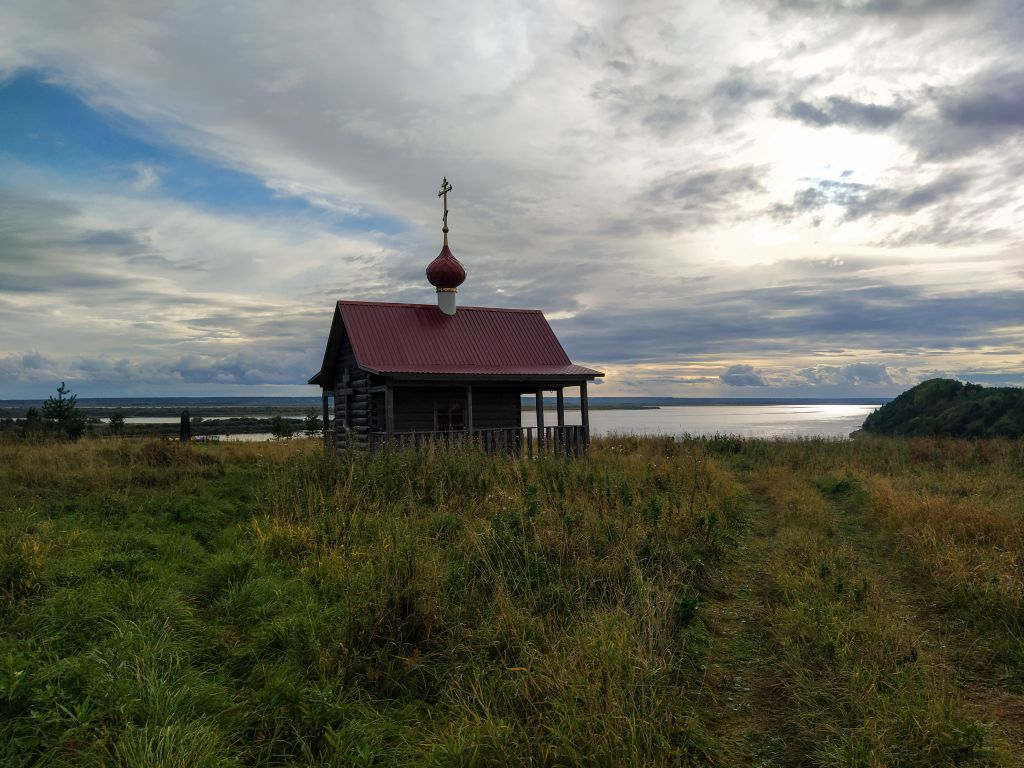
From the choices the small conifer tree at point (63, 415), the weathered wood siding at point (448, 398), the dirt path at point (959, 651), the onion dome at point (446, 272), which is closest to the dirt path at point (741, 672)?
the dirt path at point (959, 651)

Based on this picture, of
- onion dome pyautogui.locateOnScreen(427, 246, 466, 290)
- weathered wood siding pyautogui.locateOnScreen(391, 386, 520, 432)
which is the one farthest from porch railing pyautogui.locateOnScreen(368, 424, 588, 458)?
onion dome pyautogui.locateOnScreen(427, 246, 466, 290)

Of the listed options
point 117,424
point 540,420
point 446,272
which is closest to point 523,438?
point 540,420

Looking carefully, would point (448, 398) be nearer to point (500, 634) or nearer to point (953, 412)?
point (500, 634)

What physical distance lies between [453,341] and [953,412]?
4175cm

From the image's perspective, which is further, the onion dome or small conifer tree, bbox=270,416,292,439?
small conifer tree, bbox=270,416,292,439

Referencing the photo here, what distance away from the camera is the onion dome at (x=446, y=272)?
66.5ft

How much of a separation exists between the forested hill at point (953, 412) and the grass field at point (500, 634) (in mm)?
32984

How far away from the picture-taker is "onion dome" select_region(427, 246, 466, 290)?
20281 millimetres


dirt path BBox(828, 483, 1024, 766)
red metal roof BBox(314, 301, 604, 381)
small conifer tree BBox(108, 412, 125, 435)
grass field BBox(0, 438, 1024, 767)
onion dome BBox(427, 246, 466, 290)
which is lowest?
dirt path BBox(828, 483, 1024, 766)

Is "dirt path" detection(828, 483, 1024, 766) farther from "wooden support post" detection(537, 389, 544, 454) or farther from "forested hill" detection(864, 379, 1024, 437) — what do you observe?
"forested hill" detection(864, 379, 1024, 437)

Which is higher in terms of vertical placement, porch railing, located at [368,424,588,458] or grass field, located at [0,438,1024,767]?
porch railing, located at [368,424,588,458]

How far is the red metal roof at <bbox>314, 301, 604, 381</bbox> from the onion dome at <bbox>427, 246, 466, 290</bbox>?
82 centimetres

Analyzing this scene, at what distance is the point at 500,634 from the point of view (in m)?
5.14

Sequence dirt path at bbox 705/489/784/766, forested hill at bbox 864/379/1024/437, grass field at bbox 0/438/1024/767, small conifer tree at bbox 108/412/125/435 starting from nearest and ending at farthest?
grass field at bbox 0/438/1024/767
dirt path at bbox 705/489/784/766
small conifer tree at bbox 108/412/125/435
forested hill at bbox 864/379/1024/437
